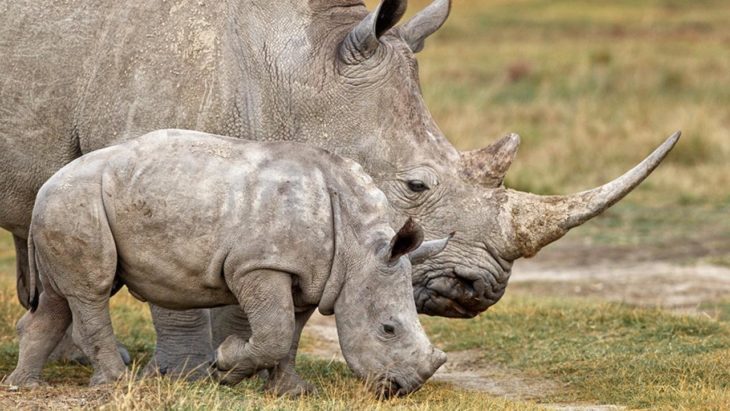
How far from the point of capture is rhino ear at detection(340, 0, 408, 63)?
23.1 feet

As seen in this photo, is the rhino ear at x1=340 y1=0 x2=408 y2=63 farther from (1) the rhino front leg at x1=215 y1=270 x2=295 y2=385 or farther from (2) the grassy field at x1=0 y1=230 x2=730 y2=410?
(2) the grassy field at x1=0 y1=230 x2=730 y2=410

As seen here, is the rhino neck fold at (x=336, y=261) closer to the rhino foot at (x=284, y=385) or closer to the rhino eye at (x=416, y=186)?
the rhino foot at (x=284, y=385)

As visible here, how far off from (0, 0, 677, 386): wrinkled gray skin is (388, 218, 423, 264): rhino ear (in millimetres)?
725

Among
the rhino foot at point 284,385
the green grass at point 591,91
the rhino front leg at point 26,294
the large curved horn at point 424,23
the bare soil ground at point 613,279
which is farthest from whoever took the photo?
the green grass at point 591,91

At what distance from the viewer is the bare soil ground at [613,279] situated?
943cm

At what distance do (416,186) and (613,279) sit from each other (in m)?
5.40

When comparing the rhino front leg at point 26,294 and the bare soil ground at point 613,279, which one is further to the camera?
the bare soil ground at point 613,279

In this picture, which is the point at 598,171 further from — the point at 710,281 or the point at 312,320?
the point at 312,320

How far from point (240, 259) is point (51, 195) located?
0.82 meters

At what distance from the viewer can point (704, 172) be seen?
53.0 ft

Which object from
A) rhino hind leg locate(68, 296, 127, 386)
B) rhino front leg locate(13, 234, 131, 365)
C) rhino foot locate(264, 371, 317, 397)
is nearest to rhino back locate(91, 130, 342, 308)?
rhino hind leg locate(68, 296, 127, 386)

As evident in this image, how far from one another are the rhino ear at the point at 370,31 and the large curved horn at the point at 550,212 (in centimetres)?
95

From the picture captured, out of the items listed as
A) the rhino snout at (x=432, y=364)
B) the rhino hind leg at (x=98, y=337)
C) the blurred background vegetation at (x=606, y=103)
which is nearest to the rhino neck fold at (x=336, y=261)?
the rhino snout at (x=432, y=364)

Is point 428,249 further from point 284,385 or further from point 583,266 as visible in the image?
point 583,266
